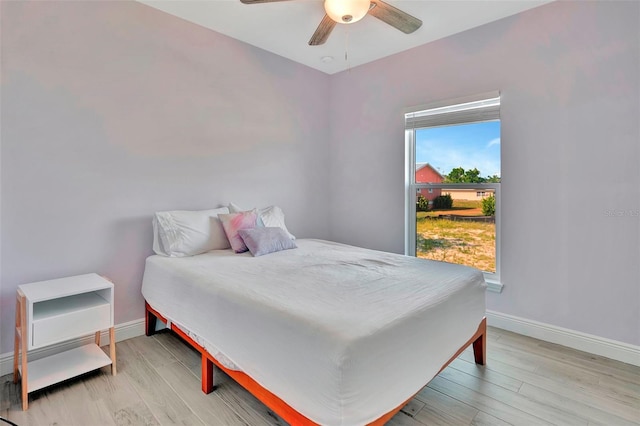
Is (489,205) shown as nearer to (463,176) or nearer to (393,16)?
(463,176)

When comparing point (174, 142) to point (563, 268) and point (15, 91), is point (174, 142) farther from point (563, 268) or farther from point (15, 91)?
point (563, 268)

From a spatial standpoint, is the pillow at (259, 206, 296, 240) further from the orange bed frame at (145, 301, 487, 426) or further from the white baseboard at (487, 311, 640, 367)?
the white baseboard at (487, 311, 640, 367)

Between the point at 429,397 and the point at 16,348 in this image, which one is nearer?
the point at 429,397

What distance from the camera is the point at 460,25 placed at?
9.19 feet

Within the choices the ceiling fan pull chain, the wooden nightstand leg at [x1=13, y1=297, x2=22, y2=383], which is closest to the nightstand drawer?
the wooden nightstand leg at [x1=13, y1=297, x2=22, y2=383]

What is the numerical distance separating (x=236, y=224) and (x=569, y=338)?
2717 mm

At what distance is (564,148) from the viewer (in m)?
2.45

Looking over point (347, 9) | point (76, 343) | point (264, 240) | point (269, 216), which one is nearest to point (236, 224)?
point (264, 240)

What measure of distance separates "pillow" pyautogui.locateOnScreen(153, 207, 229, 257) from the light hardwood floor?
767mm

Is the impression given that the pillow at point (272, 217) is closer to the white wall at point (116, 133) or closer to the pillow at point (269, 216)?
the pillow at point (269, 216)

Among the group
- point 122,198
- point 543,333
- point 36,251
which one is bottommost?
point 543,333

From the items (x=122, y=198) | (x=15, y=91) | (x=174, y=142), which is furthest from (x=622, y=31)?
(x=15, y=91)

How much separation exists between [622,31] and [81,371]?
13.4 ft

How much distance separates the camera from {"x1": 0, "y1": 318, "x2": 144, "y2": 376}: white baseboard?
2059 millimetres
